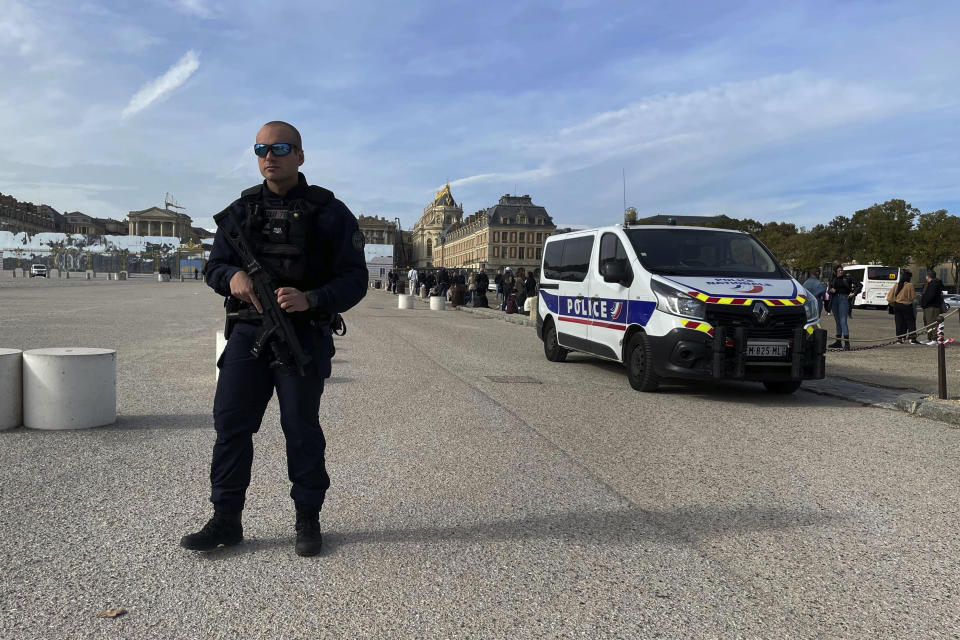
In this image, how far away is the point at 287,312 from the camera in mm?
3326

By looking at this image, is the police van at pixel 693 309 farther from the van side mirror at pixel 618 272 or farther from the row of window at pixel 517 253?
the row of window at pixel 517 253

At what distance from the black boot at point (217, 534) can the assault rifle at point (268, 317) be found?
28.9 inches

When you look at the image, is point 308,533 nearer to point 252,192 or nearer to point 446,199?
point 252,192

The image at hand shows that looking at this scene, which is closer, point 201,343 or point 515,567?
point 515,567

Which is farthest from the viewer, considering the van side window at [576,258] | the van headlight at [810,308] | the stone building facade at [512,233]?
Answer: the stone building facade at [512,233]

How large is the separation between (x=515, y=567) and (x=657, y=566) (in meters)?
0.61

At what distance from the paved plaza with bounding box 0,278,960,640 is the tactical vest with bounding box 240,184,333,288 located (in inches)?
48.5

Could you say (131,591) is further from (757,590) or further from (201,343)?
(201,343)

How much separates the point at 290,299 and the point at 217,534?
3.60 ft

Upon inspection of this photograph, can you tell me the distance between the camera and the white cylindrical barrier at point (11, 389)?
578 centimetres

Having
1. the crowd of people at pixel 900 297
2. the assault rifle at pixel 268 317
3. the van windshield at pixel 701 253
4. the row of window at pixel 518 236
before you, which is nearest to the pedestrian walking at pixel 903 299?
the crowd of people at pixel 900 297

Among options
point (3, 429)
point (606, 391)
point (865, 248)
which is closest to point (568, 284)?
point (606, 391)

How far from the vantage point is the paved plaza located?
2895mm

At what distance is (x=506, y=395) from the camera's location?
848cm
